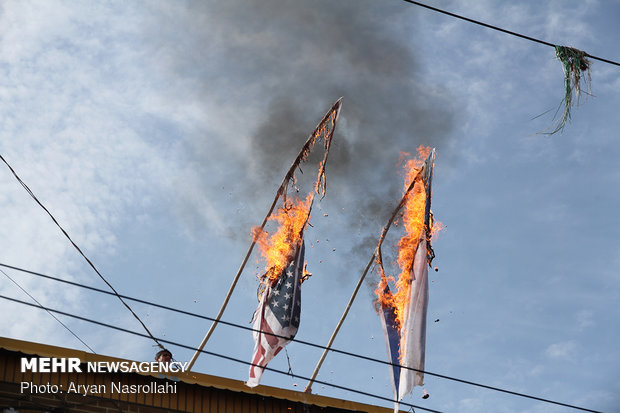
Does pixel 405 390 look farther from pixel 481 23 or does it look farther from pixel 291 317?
pixel 481 23

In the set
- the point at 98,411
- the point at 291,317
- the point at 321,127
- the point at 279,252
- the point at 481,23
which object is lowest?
the point at 98,411

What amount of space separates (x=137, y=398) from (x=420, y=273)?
21.4ft

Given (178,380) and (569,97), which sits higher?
(569,97)

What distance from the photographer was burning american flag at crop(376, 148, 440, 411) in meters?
16.0

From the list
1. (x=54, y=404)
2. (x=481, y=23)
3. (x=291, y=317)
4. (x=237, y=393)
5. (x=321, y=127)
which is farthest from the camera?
(x=321, y=127)

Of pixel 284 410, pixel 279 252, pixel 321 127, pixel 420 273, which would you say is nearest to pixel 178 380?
pixel 284 410

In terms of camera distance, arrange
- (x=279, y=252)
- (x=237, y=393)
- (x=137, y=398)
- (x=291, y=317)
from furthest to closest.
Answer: (x=279, y=252) < (x=291, y=317) < (x=237, y=393) < (x=137, y=398)

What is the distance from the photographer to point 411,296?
1691 centimetres

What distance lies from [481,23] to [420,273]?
20.7ft

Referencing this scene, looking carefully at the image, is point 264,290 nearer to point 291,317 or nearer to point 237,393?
point 291,317

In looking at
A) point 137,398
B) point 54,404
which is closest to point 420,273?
point 137,398

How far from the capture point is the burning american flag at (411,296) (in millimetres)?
15961

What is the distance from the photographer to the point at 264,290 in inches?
685

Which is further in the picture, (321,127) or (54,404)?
(321,127)
